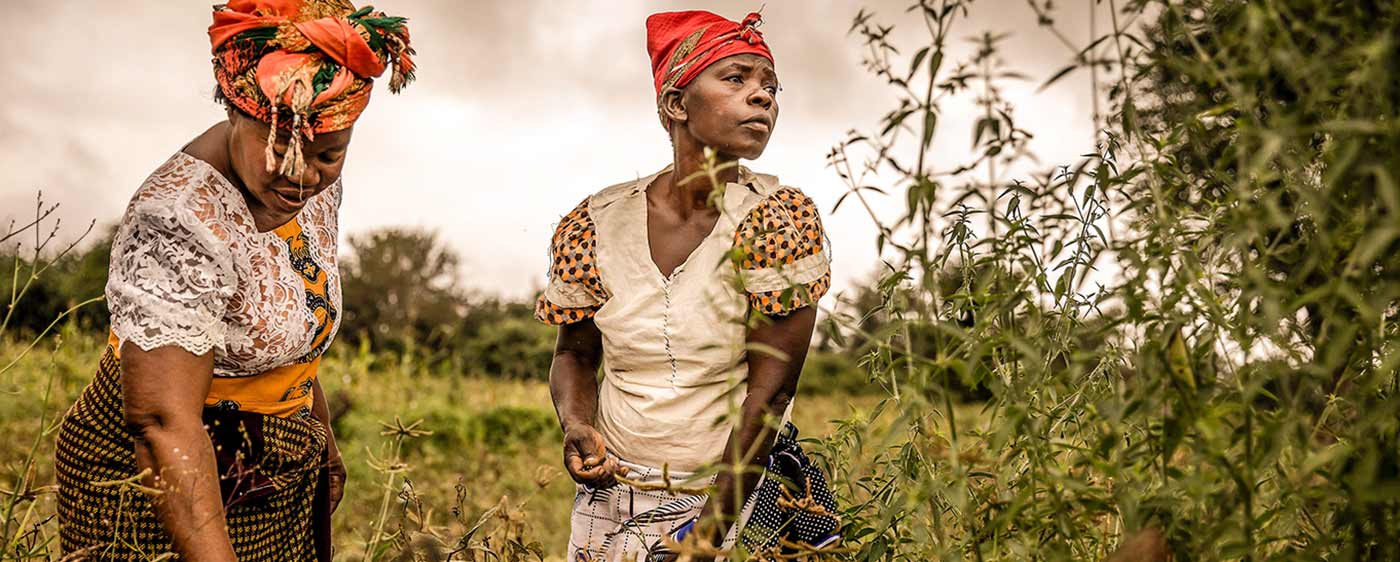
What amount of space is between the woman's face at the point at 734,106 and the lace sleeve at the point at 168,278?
3.24 feet

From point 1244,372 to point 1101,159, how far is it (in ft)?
1.73

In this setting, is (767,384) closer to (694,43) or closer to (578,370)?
(578,370)

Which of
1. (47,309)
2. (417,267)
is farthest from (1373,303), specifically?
(417,267)

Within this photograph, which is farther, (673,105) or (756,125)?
(673,105)

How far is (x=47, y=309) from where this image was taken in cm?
1176

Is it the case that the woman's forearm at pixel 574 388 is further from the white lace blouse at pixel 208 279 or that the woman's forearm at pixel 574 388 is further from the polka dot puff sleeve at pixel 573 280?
the white lace blouse at pixel 208 279

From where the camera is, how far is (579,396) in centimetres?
256

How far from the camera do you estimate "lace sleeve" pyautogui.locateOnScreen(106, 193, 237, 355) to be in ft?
6.59

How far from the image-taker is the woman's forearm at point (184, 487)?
2.02 metres

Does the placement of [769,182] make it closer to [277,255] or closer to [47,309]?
[277,255]

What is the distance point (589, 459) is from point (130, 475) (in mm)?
921

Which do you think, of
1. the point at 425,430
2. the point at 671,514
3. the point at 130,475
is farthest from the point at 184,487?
the point at 425,430

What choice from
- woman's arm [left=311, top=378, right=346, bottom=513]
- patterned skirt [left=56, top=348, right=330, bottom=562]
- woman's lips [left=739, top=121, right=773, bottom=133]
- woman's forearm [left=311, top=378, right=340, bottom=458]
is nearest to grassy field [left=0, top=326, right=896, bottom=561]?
woman's arm [left=311, top=378, right=346, bottom=513]

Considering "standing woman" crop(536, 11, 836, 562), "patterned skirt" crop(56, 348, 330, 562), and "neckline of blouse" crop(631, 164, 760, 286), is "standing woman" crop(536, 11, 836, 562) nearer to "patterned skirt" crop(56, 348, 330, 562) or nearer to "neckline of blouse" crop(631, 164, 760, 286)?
"neckline of blouse" crop(631, 164, 760, 286)
